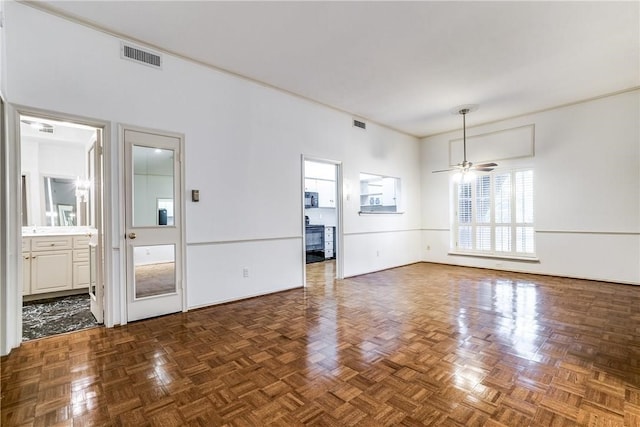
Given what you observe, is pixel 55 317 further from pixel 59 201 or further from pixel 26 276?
pixel 59 201

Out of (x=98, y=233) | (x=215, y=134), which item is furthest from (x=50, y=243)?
(x=215, y=134)

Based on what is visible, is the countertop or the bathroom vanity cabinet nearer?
the bathroom vanity cabinet

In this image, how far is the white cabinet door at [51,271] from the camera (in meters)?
4.11

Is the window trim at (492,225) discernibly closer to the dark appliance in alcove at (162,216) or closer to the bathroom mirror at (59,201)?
the dark appliance in alcove at (162,216)

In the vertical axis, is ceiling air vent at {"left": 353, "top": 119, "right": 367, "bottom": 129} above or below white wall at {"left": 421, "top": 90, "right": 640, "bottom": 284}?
above

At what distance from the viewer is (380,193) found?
7.16 metres

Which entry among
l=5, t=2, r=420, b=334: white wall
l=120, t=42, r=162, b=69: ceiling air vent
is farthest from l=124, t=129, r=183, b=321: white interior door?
l=120, t=42, r=162, b=69: ceiling air vent

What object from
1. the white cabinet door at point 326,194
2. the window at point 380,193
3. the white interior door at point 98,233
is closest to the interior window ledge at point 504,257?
the window at point 380,193

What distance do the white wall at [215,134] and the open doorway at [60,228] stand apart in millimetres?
396

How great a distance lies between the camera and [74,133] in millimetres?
5023

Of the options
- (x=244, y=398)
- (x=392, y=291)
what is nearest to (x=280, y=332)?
(x=244, y=398)

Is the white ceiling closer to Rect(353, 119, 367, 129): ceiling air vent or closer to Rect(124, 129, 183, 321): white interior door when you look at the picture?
Rect(353, 119, 367, 129): ceiling air vent

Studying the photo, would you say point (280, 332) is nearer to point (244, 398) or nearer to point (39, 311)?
point (244, 398)

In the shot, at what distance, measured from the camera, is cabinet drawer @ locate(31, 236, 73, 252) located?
13.5ft
